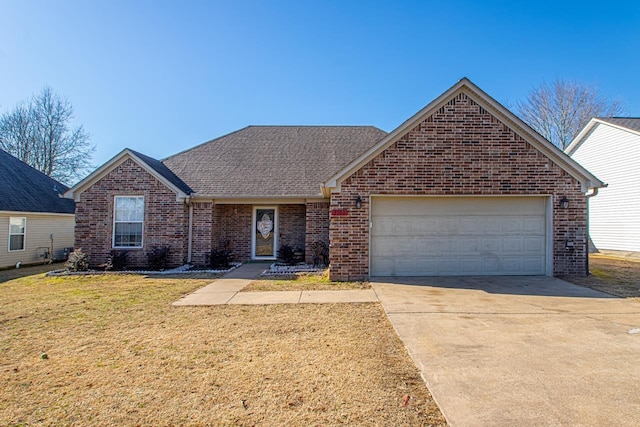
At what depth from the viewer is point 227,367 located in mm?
4078

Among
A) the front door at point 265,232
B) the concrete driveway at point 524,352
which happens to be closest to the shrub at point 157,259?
the front door at point 265,232

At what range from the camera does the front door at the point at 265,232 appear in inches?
547

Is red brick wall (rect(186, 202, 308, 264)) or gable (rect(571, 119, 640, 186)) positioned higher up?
gable (rect(571, 119, 640, 186))

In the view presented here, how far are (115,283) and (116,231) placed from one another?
3.40 m

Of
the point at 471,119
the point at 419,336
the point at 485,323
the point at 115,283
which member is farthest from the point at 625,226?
the point at 115,283

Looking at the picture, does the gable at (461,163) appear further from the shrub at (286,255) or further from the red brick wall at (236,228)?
the red brick wall at (236,228)

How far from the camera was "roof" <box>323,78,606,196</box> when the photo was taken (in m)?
9.38

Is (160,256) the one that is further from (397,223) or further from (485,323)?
(485,323)

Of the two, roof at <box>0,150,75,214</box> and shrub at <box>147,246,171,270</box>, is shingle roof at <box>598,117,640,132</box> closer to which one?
shrub at <box>147,246,171,270</box>

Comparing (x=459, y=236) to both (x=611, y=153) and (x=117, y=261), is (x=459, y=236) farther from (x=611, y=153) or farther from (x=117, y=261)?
(x=611, y=153)

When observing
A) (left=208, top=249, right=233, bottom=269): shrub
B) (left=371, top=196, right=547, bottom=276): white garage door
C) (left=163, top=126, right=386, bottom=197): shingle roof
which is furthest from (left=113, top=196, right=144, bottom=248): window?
(left=371, top=196, right=547, bottom=276): white garage door

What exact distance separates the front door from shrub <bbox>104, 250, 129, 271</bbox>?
4456 mm

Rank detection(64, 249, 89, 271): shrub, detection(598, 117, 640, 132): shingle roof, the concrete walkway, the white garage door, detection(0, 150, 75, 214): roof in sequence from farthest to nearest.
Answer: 1. detection(598, 117, 640, 132): shingle roof
2. detection(0, 150, 75, 214): roof
3. detection(64, 249, 89, 271): shrub
4. the white garage door
5. the concrete walkway

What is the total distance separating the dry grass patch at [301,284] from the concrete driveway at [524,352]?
1209mm
